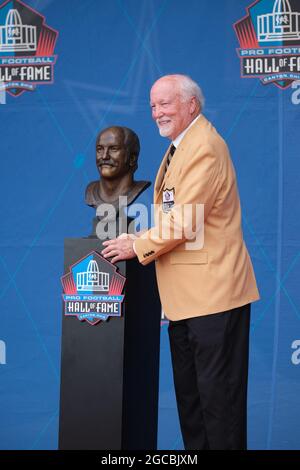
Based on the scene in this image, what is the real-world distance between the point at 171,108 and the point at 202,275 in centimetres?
60

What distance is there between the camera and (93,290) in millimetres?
2852

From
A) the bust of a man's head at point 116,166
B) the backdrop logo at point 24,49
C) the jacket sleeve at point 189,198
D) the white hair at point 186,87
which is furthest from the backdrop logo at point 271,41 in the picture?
the jacket sleeve at point 189,198

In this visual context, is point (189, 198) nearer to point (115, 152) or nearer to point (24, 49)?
point (115, 152)

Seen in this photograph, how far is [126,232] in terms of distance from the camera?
117 inches

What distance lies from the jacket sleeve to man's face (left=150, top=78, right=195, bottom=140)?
0.50 feet

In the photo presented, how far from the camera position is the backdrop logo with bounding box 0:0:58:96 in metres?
4.15

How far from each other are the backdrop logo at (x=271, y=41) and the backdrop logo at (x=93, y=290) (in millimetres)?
1581

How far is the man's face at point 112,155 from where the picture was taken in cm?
301

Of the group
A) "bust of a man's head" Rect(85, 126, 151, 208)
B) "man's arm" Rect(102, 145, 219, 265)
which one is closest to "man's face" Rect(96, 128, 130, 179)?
"bust of a man's head" Rect(85, 126, 151, 208)

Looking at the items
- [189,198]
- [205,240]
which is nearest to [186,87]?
[189,198]

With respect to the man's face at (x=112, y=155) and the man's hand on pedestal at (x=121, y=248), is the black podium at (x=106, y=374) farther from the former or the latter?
the man's face at (x=112, y=155)

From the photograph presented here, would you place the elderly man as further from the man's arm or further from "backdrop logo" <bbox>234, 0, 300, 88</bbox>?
"backdrop logo" <bbox>234, 0, 300, 88</bbox>
